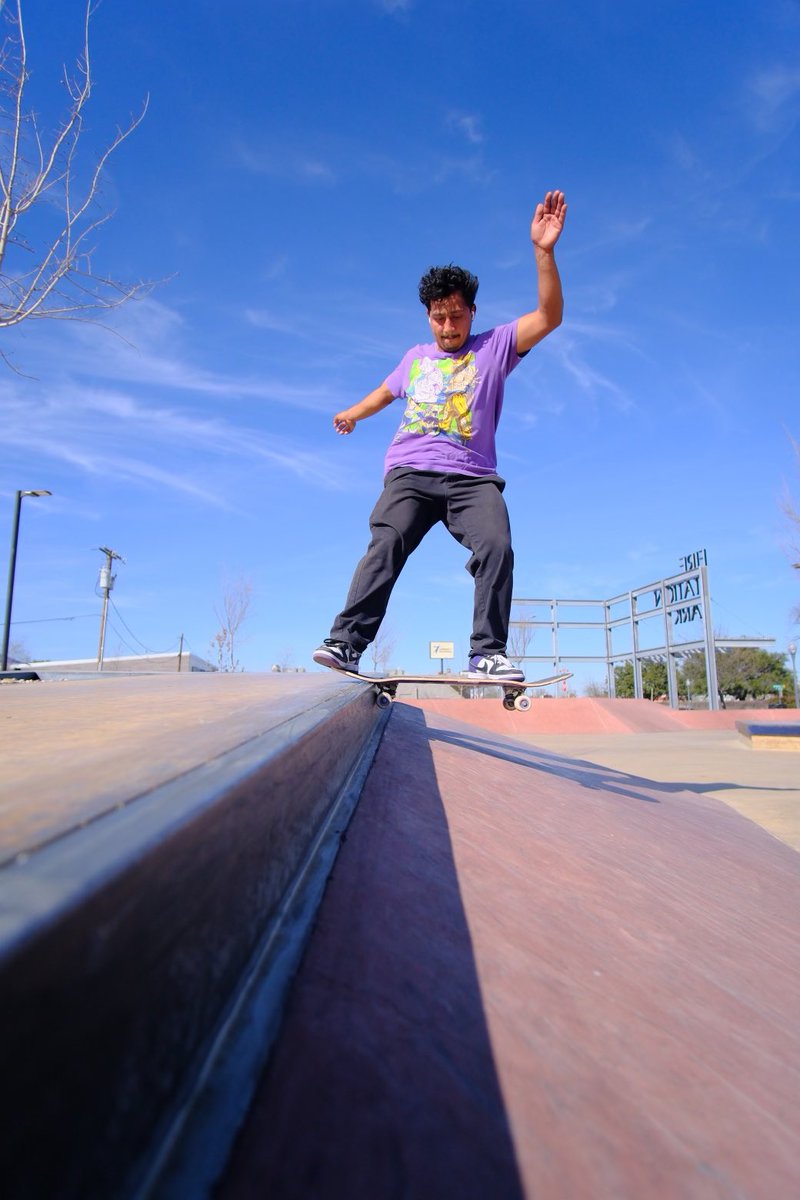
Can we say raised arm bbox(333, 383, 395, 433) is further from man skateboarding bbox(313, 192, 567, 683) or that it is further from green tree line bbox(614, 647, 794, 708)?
Result: green tree line bbox(614, 647, 794, 708)

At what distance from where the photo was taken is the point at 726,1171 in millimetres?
476

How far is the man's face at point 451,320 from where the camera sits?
10.2 ft

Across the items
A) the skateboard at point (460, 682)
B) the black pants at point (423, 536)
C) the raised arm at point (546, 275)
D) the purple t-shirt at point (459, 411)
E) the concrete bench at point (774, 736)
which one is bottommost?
the concrete bench at point (774, 736)

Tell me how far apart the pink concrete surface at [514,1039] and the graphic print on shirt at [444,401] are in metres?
2.03

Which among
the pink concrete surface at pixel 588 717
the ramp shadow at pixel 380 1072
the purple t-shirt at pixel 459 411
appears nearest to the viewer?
the ramp shadow at pixel 380 1072

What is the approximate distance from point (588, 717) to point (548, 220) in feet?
37.9

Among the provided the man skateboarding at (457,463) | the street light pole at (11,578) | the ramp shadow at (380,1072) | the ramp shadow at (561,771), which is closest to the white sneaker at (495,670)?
the man skateboarding at (457,463)

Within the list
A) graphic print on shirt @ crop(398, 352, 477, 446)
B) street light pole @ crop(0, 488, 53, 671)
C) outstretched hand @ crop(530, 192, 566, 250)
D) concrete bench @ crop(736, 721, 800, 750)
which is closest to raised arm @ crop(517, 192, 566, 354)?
outstretched hand @ crop(530, 192, 566, 250)

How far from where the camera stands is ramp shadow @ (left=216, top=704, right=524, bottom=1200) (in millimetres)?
381

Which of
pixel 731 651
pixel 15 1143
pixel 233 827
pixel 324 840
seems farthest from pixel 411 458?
pixel 731 651

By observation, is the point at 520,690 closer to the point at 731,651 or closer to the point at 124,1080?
the point at 124,1080

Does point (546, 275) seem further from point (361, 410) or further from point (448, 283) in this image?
point (361, 410)

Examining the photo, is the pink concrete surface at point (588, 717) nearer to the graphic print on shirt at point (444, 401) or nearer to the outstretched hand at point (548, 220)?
the graphic print on shirt at point (444, 401)

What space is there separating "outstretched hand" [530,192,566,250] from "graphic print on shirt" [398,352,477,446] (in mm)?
534
